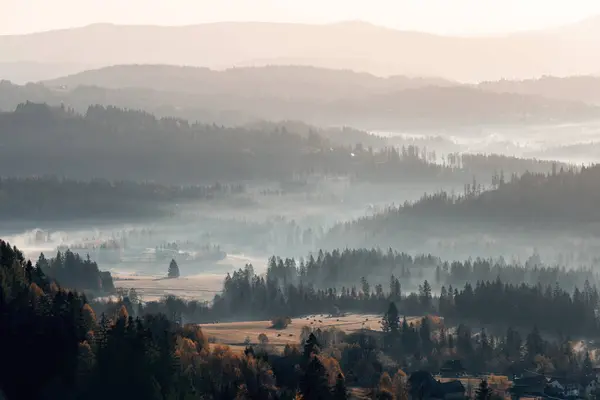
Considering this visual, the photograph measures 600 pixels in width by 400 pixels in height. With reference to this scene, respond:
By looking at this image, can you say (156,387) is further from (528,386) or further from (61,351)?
(528,386)

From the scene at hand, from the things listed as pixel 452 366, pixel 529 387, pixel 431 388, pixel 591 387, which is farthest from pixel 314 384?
pixel 452 366

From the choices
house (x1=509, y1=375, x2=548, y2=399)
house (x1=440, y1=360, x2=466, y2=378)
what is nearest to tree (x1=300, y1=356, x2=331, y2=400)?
house (x1=509, y1=375, x2=548, y2=399)

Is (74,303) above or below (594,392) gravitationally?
above

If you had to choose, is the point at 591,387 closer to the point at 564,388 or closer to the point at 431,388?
the point at 564,388

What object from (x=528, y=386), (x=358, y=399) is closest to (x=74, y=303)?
(x=358, y=399)

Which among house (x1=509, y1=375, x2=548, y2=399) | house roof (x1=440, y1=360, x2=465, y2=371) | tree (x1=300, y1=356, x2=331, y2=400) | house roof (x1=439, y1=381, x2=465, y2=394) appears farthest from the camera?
house roof (x1=440, y1=360, x2=465, y2=371)

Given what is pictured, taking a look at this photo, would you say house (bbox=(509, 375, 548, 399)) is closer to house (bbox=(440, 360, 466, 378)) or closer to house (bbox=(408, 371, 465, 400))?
house (bbox=(408, 371, 465, 400))
